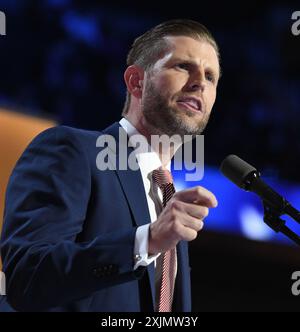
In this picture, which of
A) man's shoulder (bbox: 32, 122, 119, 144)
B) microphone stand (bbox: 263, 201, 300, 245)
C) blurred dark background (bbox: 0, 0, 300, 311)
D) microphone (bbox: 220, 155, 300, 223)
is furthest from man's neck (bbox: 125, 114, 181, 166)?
blurred dark background (bbox: 0, 0, 300, 311)

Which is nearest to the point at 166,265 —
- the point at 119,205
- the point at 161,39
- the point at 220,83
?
the point at 119,205

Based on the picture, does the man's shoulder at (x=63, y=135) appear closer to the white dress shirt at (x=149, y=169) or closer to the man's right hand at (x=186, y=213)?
the white dress shirt at (x=149, y=169)

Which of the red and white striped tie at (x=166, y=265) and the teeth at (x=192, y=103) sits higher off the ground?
the teeth at (x=192, y=103)

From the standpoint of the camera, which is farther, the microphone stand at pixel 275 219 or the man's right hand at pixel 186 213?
the microphone stand at pixel 275 219

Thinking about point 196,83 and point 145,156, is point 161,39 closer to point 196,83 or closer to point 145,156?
point 196,83

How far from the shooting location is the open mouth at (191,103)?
1.40m

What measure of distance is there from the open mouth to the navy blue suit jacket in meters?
0.19

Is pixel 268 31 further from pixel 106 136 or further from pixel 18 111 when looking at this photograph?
pixel 106 136

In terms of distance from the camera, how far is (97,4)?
3916 mm

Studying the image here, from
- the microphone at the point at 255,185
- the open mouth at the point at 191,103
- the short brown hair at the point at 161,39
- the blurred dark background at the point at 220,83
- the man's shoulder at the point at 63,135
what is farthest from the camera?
the blurred dark background at the point at 220,83

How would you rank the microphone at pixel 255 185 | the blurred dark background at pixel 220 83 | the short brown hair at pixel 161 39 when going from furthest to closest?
the blurred dark background at pixel 220 83
the short brown hair at pixel 161 39
the microphone at pixel 255 185

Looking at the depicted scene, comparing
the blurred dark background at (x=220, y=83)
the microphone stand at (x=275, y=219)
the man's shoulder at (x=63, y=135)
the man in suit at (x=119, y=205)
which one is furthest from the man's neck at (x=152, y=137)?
the blurred dark background at (x=220, y=83)

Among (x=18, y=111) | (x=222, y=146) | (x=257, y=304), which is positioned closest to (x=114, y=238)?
(x=18, y=111)

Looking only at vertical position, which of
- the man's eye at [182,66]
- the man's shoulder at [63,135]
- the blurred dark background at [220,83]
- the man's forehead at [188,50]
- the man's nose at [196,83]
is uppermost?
the blurred dark background at [220,83]
